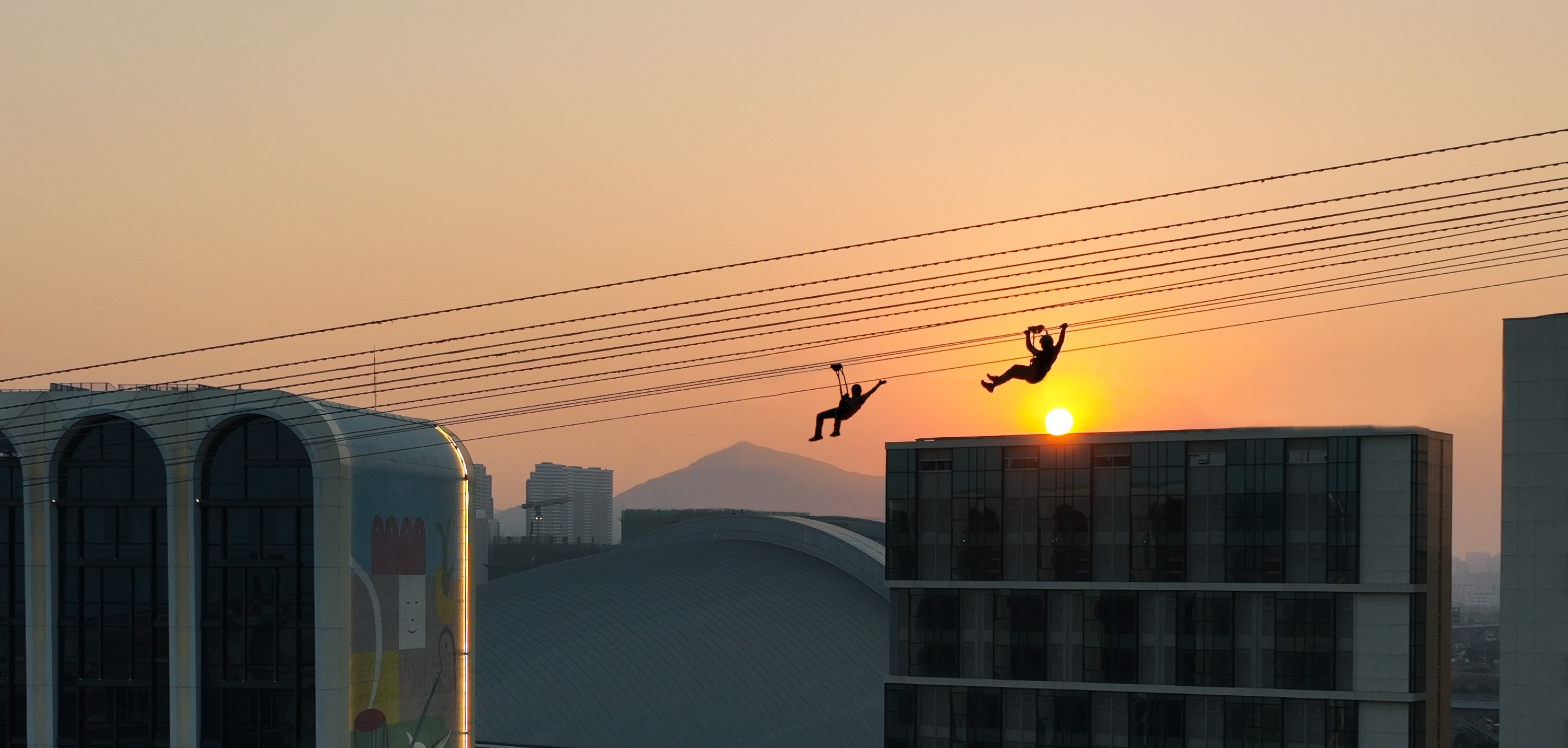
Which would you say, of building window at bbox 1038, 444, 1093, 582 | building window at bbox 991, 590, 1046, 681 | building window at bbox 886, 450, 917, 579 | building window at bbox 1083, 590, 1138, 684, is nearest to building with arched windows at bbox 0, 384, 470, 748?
building window at bbox 886, 450, 917, 579

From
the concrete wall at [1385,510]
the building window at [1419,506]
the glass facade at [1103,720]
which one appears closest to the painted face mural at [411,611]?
the glass facade at [1103,720]

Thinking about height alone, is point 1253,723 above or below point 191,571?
below

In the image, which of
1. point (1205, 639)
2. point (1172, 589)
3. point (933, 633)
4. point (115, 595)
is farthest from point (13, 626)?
point (1205, 639)

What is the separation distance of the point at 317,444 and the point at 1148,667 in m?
52.9

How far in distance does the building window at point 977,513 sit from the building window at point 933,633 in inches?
82.9

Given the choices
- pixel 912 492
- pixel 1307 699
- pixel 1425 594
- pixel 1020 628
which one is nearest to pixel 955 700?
pixel 1020 628

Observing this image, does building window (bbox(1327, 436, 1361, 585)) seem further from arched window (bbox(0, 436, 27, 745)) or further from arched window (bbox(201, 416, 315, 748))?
arched window (bbox(0, 436, 27, 745))

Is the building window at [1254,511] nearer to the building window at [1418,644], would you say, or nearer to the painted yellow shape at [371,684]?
the building window at [1418,644]

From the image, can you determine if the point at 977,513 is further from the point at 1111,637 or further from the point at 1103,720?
the point at 1103,720

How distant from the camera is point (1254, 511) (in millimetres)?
108188

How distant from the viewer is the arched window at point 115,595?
93.9 m

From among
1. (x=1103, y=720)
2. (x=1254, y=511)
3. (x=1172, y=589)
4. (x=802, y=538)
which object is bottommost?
(x=1103, y=720)

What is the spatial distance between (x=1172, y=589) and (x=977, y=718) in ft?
51.0

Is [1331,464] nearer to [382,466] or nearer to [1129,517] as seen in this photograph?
[1129,517]
